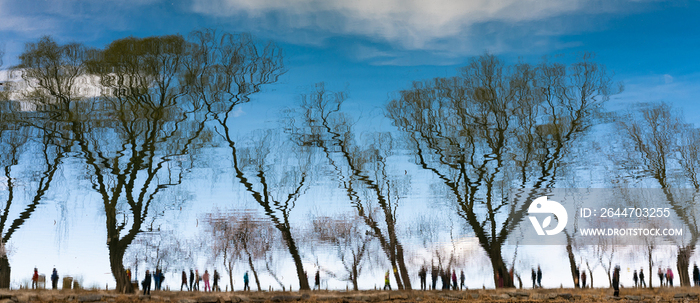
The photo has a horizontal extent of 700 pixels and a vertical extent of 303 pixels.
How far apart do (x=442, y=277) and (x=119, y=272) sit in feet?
36.2

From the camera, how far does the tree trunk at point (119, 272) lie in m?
16.5

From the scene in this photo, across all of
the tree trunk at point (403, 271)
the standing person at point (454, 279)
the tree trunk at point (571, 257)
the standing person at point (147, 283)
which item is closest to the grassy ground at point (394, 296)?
the standing person at point (147, 283)

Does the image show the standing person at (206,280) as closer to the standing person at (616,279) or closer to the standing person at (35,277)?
the standing person at (35,277)

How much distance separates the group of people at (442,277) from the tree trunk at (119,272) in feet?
28.8

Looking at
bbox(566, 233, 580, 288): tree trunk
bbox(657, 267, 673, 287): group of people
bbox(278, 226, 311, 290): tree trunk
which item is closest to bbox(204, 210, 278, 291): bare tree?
bbox(278, 226, 311, 290): tree trunk

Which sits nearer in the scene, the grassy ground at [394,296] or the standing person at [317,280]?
the grassy ground at [394,296]

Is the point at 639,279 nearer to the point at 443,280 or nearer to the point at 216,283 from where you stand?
the point at 443,280

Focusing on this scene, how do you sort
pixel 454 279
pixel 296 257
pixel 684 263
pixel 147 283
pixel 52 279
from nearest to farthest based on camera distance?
1. pixel 52 279
2. pixel 147 283
3. pixel 454 279
4. pixel 296 257
5. pixel 684 263

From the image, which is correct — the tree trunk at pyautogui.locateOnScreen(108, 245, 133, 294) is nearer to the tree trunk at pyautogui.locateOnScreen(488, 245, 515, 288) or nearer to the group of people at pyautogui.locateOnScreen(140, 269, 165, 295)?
the group of people at pyautogui.locateOnScreen(140, 269, 165, 295)

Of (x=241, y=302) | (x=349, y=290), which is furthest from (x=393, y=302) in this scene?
(x=241, y=302)

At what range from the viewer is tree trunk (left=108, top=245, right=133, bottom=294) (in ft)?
54.0

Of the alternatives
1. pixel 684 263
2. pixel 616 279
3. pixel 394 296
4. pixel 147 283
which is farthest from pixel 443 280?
pixel 147 283

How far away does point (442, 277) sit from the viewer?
671 inches

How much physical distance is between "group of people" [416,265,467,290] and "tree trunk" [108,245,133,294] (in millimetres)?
8777
